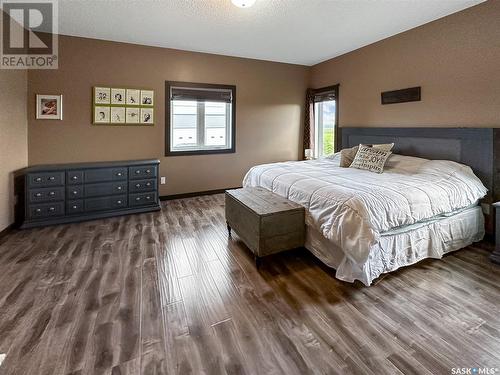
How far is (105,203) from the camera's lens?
3.89m

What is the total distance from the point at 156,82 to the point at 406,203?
4.14 m

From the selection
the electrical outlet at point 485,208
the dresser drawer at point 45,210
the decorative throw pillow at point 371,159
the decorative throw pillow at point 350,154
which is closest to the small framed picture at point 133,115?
the dresser drawer at point 45,210

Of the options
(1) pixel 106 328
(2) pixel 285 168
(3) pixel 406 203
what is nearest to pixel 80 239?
(1) pixel 106 328

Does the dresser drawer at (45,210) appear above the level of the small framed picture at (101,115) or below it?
below

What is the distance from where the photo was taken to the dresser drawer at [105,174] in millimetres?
3738

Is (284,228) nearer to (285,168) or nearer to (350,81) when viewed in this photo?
(285,168)

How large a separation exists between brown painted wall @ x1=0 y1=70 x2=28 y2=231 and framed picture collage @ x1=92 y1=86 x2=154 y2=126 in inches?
33.9

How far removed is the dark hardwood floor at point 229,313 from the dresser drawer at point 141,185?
1237 millimetres

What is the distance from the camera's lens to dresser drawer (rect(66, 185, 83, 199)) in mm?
3641

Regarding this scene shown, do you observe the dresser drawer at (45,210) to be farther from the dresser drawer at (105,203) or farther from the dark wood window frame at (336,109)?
the dark wood window frame at (336,109)

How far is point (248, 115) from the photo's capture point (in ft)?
17.8

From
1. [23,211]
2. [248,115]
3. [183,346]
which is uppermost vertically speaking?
[248,115]

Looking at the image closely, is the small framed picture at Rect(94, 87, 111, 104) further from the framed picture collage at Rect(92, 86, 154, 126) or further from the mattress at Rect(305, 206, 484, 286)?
the mattress at Rect(305, 206, 484, 286)

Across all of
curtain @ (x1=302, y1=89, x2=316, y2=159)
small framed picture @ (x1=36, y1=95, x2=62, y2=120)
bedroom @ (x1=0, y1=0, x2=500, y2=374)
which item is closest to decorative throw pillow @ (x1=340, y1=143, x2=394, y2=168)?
bedroom @ (x1=0, y1=0, x2=500, y2=374)
